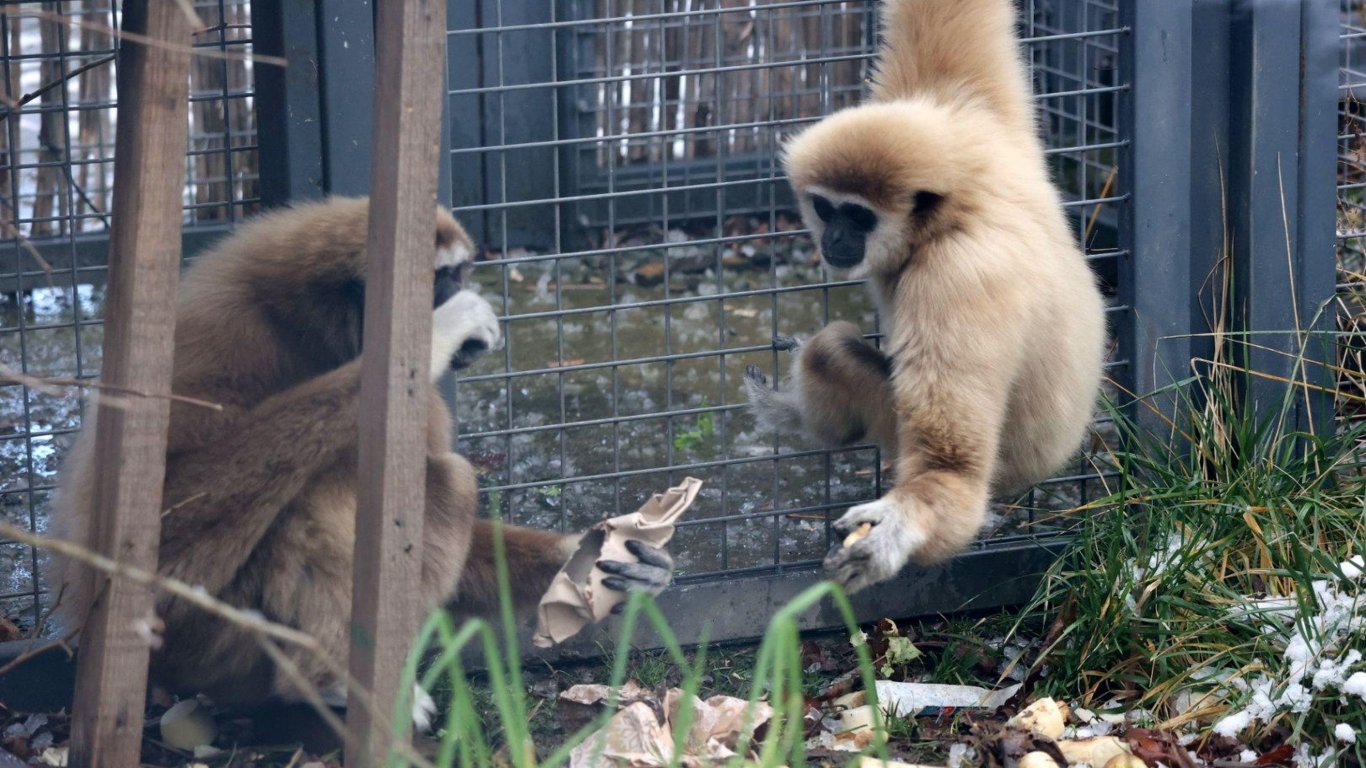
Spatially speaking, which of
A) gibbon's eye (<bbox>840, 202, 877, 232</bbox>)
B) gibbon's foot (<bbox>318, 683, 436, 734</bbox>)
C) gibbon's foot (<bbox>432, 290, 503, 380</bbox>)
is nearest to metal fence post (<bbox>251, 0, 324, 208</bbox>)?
gibbon's foot (<bbox>432, 290, 503, 380</bbox>)

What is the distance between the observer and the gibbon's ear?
4.08m

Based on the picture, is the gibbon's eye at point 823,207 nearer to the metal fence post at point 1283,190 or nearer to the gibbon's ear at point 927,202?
the gibbon's ear at point 927,202

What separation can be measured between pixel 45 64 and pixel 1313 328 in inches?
269

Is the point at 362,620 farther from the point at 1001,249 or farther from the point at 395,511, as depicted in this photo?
the point at 1001,249

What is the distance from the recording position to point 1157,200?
475 centimetres

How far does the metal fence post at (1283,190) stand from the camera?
475cm

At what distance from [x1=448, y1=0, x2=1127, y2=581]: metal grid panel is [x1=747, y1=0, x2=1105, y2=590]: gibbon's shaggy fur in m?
1.01

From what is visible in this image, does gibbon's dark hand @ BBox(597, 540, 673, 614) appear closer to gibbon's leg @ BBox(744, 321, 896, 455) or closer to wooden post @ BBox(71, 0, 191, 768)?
gibbon's leg @ BBox(744, 321, 896, 455)

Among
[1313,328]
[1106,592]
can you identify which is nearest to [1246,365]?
[1313,328]

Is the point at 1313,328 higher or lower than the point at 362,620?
higher

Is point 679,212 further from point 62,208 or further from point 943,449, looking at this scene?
point 943,449

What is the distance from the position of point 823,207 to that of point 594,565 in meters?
1.37

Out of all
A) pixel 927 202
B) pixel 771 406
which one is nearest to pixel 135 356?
pixel 927 202

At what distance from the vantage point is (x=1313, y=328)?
4922 millimetres
